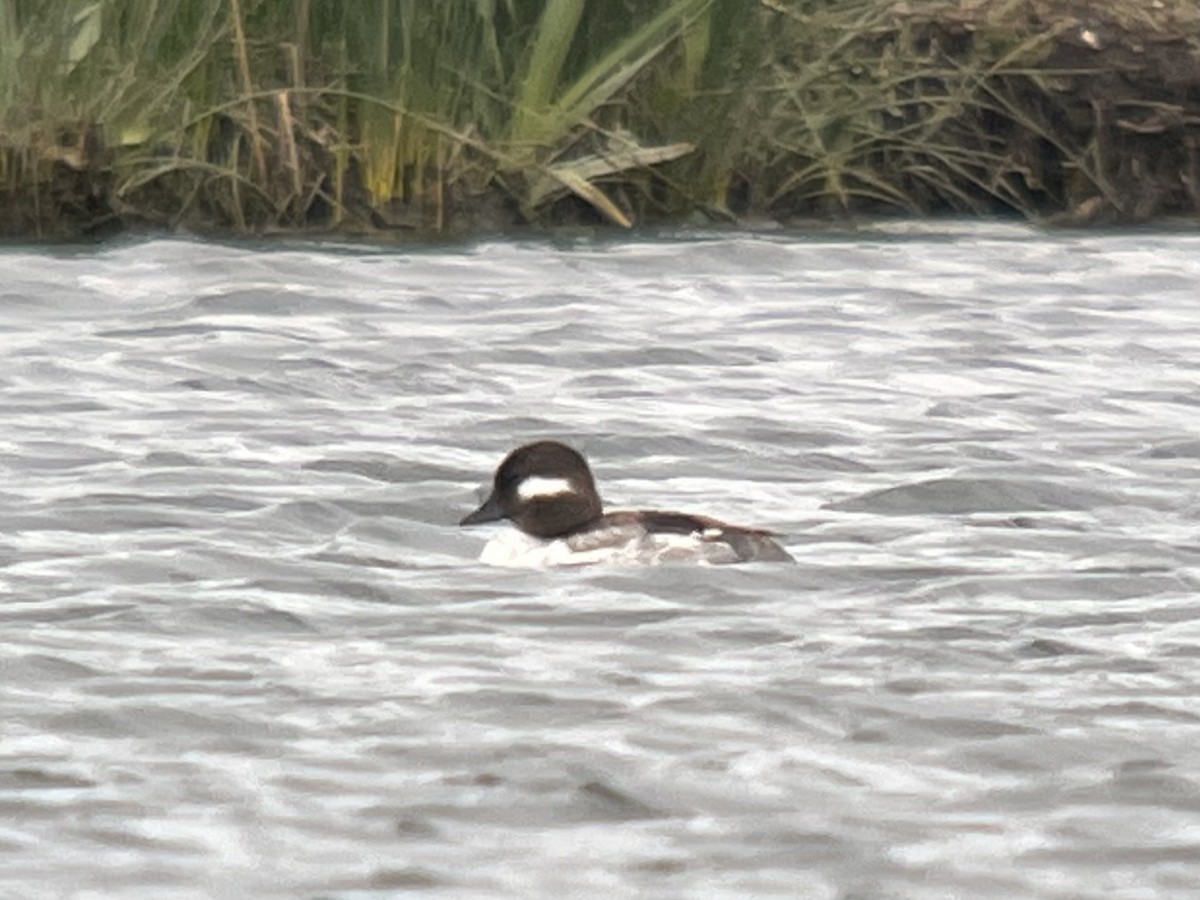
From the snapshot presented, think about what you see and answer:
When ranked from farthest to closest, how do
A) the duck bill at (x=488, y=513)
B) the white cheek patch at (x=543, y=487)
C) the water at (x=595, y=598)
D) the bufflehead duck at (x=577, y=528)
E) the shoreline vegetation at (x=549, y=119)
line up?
1. the shoreline vegetation at (x=549, y=119)
2. the duck bill at (x=488, y=513)
3. the white cheek patch at (x=543, y=487)
4. the bufflehead duck at (x=577, y=528)
5. the water at (x=595, y=598)

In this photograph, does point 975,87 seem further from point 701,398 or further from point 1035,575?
point 1035,575

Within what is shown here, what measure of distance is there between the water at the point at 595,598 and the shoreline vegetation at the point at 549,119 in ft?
2.37

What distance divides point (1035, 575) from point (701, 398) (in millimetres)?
2731

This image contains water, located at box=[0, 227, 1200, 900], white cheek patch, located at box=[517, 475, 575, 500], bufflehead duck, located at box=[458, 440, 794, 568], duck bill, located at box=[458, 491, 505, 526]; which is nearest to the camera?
water, located at box=[0, 227, 1200, 900]

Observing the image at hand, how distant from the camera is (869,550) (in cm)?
652

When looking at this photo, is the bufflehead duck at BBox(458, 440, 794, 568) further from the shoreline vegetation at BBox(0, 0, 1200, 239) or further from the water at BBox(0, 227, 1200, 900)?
the shoreline vegetation at BBox(0, 0, 1200, 239)

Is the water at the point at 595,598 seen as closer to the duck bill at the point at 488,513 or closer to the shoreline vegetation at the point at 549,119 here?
the duck bill at the point at 488,513

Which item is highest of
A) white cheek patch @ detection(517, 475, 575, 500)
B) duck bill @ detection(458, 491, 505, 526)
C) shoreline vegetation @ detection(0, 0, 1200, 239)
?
shoreline vegetation @ detection(0, 0, 1200, 239)

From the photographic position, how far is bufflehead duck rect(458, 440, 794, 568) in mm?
6277

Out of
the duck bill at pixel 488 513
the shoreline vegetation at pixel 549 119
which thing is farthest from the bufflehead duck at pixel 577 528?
the shoreline vegetation at pixel 549 119

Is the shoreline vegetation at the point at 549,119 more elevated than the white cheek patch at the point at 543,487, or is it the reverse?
the shoreline vegetation at the point at 549,119

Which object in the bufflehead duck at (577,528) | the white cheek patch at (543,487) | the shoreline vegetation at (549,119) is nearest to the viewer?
the bufflehead duck at (577,528)

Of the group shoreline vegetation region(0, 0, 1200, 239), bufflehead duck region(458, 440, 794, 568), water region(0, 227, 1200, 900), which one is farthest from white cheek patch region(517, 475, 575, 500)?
shoreline vegetation region(0, 0, 1200, 239)

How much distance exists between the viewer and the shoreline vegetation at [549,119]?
11.7 m
